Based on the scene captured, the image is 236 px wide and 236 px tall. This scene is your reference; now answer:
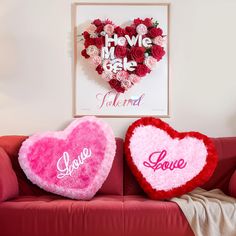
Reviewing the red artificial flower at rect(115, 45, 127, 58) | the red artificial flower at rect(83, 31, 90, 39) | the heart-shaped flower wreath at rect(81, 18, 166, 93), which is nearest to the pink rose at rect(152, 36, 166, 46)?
the heart-shaped flower wreath at rect(81, 18, 166, 93)

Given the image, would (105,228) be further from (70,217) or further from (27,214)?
(27,214)

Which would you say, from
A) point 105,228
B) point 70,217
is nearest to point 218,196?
point 105,228

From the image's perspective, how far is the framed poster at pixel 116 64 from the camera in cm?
293

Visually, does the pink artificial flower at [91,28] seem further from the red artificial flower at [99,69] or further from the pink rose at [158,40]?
the pink rose at [158,40]

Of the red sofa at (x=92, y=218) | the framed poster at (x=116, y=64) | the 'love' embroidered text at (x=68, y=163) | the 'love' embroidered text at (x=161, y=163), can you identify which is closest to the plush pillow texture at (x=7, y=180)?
the red sofa at (x=92, y=218)

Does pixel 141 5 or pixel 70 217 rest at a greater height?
pixel 141 5

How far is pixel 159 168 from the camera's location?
8.52ft

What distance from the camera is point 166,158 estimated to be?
2633 millimetres

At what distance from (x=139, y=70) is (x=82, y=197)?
106 centimetres

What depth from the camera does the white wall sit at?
300cm

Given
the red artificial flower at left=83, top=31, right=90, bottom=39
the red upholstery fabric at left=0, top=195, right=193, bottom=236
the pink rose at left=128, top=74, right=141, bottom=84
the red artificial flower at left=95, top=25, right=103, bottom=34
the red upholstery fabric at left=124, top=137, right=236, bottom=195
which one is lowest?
the red upholstery fabric at left=0, top=195, right=193, bottom=236

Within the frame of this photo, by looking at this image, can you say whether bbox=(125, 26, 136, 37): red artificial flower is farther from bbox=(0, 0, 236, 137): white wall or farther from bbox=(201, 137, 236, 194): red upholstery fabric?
bbox=(201, 137, 236, 194): red upholstery fabric

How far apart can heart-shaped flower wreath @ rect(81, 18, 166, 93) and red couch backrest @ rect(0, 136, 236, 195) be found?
1.72 ft

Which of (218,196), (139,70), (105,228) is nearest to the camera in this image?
(105,228)
